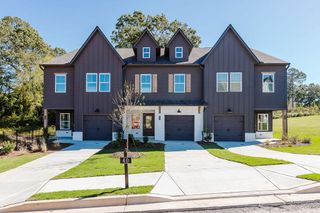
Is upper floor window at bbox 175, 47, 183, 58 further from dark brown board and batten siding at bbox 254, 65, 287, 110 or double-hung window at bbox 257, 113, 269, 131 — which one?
double-hung window at bbox 257, 113, 269, 131

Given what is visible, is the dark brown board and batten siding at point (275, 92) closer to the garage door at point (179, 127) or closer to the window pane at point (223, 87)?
the window pane at point (223, 87)

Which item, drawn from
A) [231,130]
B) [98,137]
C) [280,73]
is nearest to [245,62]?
[280,73]

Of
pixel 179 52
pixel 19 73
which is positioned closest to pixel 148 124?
pixel 179 52

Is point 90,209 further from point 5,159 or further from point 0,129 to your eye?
point 0,129

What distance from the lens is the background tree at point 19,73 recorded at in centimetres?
2959

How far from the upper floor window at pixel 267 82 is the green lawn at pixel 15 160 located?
683 inches

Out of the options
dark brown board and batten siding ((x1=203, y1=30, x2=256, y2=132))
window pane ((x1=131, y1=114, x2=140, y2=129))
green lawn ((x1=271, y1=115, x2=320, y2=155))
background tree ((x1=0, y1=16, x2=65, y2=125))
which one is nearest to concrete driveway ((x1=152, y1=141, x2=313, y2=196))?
green lawn ((x1=271, y1=115, x2=320, y2=155))

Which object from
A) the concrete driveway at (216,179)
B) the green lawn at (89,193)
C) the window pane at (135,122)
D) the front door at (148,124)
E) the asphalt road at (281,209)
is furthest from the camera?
the front door at (148,124)

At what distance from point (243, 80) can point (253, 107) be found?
7.72 feet

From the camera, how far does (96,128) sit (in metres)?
20.2

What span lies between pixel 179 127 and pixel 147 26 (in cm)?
2173

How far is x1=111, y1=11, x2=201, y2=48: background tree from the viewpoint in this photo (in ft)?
117

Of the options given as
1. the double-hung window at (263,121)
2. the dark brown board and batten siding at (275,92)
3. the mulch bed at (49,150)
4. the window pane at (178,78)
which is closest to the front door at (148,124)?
the window pane at (178,78)

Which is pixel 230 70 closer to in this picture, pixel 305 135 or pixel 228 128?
pixel 228 128
